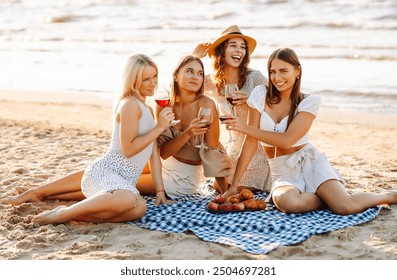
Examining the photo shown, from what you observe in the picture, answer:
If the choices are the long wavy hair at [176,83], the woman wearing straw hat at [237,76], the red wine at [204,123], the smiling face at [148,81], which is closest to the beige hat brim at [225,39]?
the woman wearing straw hat at [237,76]

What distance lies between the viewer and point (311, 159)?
6289 millimetres

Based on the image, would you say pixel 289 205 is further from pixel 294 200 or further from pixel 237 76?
pixel 237 76

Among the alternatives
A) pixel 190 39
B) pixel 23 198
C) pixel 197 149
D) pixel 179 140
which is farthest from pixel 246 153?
pixel 190 39

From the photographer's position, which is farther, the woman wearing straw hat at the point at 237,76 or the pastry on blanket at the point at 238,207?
the woman wearing straw hat at the point at 237,76

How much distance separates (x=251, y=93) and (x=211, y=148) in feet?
2.10

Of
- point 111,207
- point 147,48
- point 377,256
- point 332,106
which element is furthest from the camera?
point 147,48

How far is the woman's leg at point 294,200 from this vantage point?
6023 millimetres

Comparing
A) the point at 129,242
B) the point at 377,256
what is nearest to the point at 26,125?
the point at 129,242

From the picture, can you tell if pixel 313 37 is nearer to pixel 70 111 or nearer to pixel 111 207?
pixel 70 111

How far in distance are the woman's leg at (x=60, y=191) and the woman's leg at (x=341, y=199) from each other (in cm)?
→ 229

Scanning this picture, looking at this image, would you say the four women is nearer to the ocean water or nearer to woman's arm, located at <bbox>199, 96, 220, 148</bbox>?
woman's arm, located at <bbox>199, 96, 220, 148</bbox>

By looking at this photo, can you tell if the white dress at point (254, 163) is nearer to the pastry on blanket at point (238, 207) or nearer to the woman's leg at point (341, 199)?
the pastry on blanket at point (238, 207)

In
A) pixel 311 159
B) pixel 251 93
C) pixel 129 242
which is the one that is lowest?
pixel 129 242

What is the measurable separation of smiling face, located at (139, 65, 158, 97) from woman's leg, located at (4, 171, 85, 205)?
105cm
